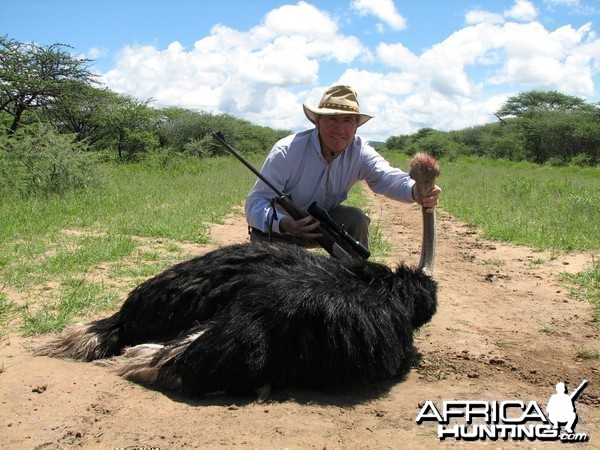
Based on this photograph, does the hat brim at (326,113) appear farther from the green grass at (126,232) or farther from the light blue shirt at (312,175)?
the green grass at (126,232)

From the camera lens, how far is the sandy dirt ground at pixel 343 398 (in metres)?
2.45

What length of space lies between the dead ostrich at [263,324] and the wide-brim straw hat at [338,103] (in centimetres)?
111

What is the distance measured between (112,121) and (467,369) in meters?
19.0

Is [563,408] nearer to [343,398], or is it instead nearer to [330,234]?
[343,398]

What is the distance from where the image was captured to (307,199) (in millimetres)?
4520

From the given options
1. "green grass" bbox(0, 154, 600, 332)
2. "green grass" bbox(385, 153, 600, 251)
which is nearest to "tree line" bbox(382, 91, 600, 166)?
"green grass" bbox(385, 153, 600, 251)

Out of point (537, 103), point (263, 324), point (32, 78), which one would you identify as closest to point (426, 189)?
point (263, 324)

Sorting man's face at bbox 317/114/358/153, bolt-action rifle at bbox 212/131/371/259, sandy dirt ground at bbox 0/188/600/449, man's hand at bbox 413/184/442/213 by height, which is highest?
man's face at bbox 317/114/358/153

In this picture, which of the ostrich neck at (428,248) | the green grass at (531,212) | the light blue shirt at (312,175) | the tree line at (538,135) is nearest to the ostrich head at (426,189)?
the ostrich neck at (428,248)

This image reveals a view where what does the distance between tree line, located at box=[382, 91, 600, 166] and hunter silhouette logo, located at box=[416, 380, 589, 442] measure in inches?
1015

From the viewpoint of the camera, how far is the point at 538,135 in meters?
30.4

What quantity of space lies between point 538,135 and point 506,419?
30.4m

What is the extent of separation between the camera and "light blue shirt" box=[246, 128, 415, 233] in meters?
4.30

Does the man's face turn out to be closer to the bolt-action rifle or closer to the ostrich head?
the bolt-action rifle
